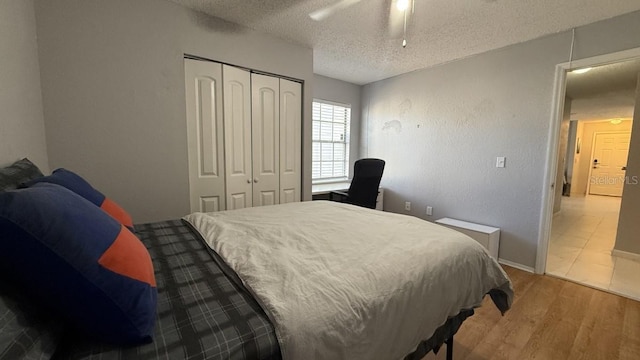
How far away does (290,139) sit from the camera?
303 cm

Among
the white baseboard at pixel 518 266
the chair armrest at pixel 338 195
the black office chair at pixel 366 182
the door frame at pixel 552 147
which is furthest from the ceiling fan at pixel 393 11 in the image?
the white baseboard at pixel 518 266

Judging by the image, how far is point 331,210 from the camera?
205 centimetres

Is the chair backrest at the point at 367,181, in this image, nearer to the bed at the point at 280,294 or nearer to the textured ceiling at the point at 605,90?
the bed at the point at 280,294

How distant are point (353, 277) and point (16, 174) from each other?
4.72 ft

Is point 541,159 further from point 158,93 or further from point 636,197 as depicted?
point 158,93

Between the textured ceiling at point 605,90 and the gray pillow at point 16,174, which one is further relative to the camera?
the textured ceiling at point 605,90

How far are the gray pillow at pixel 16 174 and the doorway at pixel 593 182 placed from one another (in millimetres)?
3934

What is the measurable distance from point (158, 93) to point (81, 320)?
2031 millimetres

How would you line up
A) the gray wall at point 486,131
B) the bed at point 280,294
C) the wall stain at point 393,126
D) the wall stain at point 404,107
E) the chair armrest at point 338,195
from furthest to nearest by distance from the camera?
the wall stain at point 393,126 < the wall stain at point 404,107 < the chair armrest at point 338,195 < the gray wall at point 486,131 < the bed at point 280,294

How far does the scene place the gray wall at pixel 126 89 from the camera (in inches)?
72.5

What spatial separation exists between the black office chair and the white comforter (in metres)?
1.38

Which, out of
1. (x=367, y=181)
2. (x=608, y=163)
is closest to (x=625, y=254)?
(x=367, y=181)

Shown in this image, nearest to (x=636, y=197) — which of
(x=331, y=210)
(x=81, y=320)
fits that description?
(x=331, y=210)

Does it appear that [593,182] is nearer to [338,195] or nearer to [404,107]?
[404,107]
